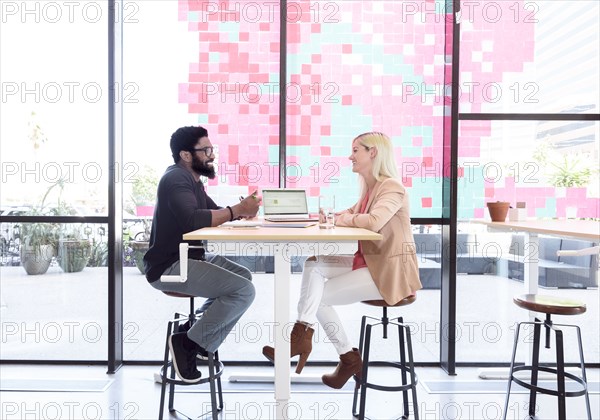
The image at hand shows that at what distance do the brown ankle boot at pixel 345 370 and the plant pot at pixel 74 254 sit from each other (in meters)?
2.00

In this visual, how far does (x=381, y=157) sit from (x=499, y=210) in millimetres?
947

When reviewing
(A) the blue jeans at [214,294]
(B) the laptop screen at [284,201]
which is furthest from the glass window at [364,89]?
(A) the blue jeans at [214,294]

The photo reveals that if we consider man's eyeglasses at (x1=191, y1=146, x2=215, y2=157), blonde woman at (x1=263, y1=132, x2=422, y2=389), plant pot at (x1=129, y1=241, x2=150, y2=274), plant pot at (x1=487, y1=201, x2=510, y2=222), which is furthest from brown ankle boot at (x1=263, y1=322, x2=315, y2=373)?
plant pot at (x1=129, y1=241, x2=150, y2=274)

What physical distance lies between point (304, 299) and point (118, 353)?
168 cm

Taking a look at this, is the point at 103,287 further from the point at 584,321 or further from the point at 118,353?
the point at 584,321

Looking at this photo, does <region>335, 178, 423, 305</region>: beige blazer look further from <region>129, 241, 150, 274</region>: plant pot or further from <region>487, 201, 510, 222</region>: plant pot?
<region>129, 241, 150, 274</region>: plant pot

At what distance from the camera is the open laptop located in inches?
101

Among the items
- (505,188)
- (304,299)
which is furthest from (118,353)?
(505,188)

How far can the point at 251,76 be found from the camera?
333cm

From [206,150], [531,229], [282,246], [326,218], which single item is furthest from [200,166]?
[531,229]

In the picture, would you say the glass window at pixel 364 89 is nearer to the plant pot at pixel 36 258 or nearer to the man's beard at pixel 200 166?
the man's beard at pixel 200 166

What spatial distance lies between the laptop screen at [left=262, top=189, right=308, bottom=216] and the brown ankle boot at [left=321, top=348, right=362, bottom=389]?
2.56ft

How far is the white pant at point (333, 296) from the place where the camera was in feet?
7.55

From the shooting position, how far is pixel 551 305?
7.28ft
